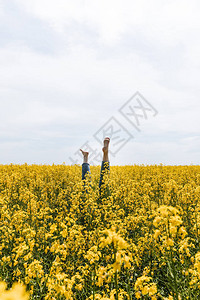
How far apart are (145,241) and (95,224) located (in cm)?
135

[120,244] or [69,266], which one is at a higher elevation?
[120,244]

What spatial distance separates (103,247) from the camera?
10.9ft

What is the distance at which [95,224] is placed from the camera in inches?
210

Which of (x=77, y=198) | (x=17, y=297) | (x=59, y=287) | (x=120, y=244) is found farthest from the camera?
(x=77, y=198)

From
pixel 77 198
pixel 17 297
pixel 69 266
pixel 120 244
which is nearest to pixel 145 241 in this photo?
pixel 69 266

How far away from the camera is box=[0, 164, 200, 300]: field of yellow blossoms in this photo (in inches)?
96.0

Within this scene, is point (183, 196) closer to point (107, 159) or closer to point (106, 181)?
point (106, 181)

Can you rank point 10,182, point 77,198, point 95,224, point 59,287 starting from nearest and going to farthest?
point 59,287 → point 95,224 → point 77,198 → point 10,182

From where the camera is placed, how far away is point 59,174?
1091 cm

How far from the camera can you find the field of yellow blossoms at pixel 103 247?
244 cm

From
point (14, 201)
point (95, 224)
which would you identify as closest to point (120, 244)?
point (95, 224)

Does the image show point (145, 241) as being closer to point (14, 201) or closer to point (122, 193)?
point (122, 193)

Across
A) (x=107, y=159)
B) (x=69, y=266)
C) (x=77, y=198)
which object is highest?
(x=107, y=159)

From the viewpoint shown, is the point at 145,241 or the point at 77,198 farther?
the point at 77,198
